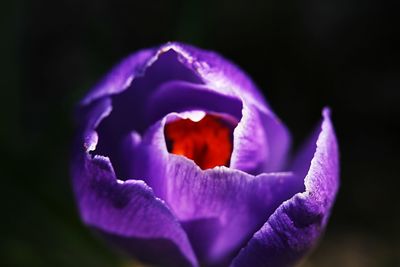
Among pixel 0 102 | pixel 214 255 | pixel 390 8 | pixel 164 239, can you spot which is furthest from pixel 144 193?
pixel 390 8

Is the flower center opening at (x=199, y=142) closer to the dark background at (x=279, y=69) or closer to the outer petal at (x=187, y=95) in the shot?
the outer petal at (x=187, y=95)

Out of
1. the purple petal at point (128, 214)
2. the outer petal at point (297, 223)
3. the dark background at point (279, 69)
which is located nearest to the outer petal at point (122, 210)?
the purple petal at point (128, 214)

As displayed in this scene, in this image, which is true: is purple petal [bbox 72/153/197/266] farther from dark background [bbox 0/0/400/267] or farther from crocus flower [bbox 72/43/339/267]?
dark background [bbox 0/0/400/267]

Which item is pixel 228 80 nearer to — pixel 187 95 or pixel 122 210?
pixel 187 95

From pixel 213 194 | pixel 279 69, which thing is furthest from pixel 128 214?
pixel 279 69

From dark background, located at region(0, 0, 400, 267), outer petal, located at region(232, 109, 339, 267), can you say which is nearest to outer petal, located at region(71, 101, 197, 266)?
outer petal, located at region(232, 109, 339, 267)

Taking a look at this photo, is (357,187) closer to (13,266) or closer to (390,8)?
(390,8)

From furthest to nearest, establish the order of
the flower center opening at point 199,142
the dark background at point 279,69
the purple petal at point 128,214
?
the dark background at point 279,69 → the flower center opening at point 199,142 → the purple petal at point 128,214
